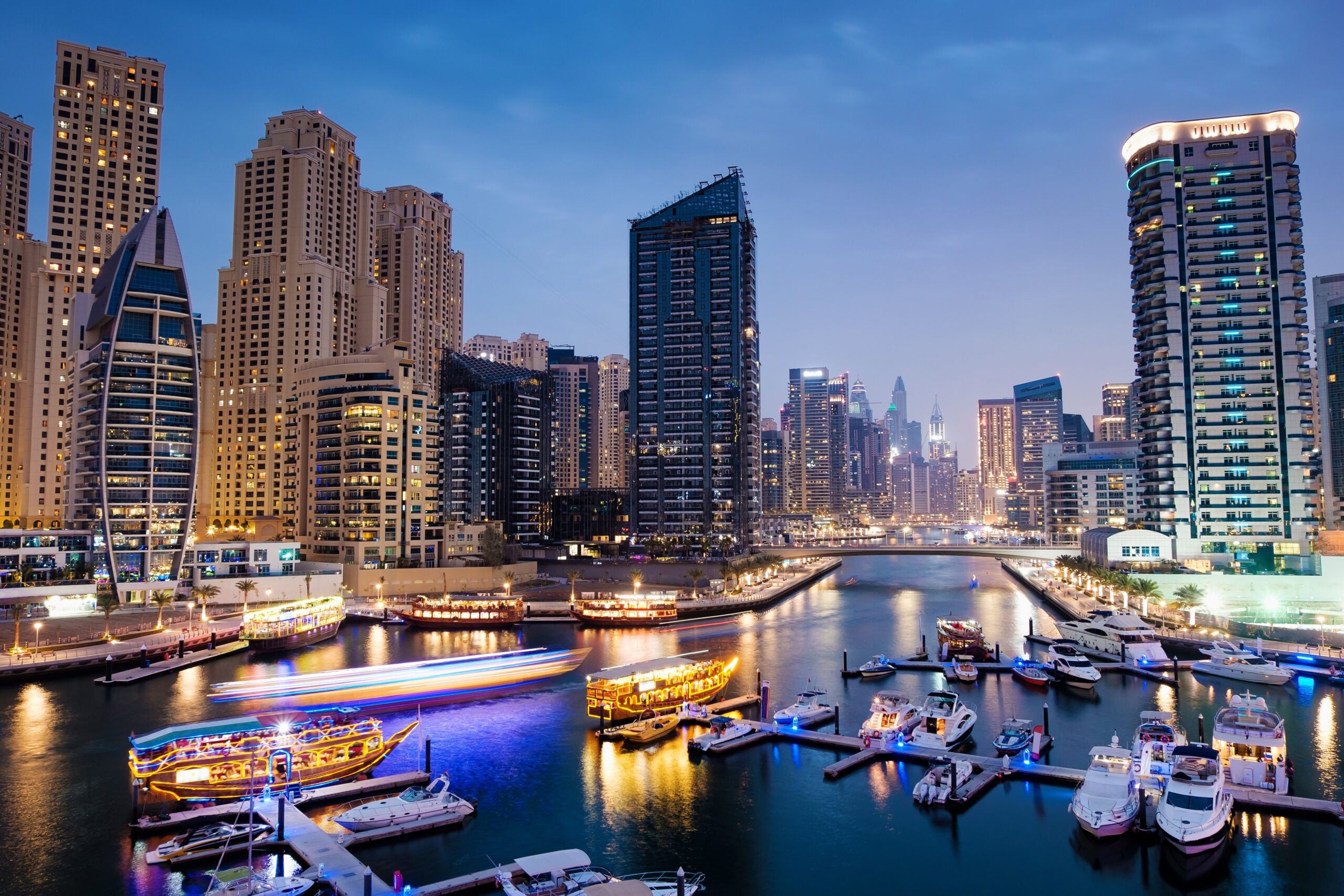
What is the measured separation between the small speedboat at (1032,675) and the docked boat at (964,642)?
187 inches

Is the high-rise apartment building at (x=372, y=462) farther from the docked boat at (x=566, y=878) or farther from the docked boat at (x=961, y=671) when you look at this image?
the docked boat at (x=566, y=878)

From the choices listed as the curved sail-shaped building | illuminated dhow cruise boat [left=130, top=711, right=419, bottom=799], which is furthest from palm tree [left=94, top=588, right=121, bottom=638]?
illuminated dhow cruise boat [left=130, top=711, right=419, bottom=799]

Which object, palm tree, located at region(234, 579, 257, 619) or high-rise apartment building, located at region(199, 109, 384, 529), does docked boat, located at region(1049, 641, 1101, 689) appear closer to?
palm tree, located at region(234, 579, 257, 619)

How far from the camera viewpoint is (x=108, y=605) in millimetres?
87750

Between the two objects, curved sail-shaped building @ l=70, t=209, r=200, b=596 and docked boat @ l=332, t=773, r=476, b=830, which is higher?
curved sail-shaped building @ l=70, t=209, r=200, b=596

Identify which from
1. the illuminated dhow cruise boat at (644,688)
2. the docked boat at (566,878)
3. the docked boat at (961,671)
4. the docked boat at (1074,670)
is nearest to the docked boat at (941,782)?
the docked boat at (566,878)

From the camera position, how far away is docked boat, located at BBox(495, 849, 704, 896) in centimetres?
3334

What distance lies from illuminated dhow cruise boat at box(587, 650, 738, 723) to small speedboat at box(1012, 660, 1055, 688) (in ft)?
91.9

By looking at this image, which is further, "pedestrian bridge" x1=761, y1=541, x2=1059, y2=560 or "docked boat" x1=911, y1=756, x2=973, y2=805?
"pedestrian bridge" x1=761, y1=541, x2=1059, y2=560

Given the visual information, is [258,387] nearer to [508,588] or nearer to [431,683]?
[508,588]

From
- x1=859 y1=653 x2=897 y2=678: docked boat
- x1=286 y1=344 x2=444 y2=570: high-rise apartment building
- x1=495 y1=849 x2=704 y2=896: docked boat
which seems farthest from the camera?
x1=286 y1=344 x2=444 y2=570: high-rise apartment building

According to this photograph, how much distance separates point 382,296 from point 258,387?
33861 mm

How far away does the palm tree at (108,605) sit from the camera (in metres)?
87.3

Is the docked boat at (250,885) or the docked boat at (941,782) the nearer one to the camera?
the docked boat at (250,885)
